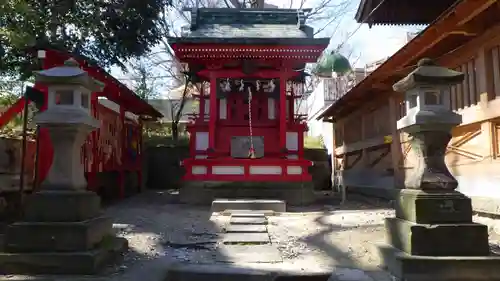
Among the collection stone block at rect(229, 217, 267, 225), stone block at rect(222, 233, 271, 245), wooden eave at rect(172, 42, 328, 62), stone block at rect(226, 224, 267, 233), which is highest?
wooden eave at rect(172, 42, 328, 62)

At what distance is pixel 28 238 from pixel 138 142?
10981 mm

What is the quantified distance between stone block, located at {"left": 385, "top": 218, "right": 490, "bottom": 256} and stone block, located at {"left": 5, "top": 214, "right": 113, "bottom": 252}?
342 centimetres

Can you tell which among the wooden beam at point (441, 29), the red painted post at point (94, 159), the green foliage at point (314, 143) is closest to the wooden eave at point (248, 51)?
the red painted post at point (94, 159)

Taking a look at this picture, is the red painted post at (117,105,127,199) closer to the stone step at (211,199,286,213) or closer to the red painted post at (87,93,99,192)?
the red painted post at (87,93,99,192)

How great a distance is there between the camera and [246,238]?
20.5 ft

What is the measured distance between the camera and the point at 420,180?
444 cm

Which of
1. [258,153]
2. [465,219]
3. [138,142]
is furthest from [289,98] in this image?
[465,219]

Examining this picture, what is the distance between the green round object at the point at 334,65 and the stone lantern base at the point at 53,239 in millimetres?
20445

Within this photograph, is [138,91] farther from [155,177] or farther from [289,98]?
[289,98]

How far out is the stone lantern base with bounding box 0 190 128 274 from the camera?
14.0 ft

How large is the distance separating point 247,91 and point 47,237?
8.73 metres

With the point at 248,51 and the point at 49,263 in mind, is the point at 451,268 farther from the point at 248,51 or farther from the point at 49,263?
the point at 248,51

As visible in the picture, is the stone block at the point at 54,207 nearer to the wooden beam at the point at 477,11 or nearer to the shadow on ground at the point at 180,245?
the shadow on ground at the point at 180,245

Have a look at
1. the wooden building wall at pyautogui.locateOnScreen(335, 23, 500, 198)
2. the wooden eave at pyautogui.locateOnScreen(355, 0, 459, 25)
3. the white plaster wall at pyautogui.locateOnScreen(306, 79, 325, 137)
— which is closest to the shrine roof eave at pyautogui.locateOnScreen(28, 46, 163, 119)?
the wooden eave at pyautogui.locateOnScreen(355, 0, 459, 25)
